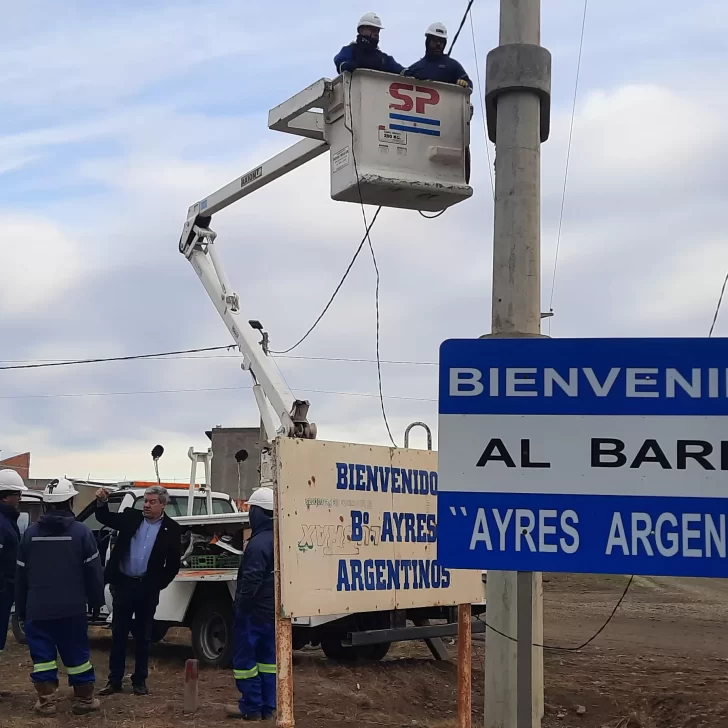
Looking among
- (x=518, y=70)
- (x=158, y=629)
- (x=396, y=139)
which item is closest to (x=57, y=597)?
(x=158, y=629)

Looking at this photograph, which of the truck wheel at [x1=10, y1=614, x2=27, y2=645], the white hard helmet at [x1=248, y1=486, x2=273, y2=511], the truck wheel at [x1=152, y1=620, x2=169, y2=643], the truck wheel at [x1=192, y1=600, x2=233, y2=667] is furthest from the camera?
the truck wheel at [x1=10, y1=614, x2=27, y2=645]

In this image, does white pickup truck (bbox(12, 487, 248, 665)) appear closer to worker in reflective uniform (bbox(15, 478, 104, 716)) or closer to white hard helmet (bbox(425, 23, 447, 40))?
worker in reflective uniform (bbox(15, 478, 104, 716))

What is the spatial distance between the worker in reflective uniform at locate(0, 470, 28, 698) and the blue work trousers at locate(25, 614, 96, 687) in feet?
3.15

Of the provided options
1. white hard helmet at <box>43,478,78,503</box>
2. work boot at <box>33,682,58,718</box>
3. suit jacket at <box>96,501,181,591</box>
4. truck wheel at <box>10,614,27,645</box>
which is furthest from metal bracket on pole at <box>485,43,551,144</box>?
truck wheel at <box>10,614,27,645</box>

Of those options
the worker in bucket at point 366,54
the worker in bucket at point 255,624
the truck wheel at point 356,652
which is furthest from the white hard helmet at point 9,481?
the worker in bucket at point 366,54

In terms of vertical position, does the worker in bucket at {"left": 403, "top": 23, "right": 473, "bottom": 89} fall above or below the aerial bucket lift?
above

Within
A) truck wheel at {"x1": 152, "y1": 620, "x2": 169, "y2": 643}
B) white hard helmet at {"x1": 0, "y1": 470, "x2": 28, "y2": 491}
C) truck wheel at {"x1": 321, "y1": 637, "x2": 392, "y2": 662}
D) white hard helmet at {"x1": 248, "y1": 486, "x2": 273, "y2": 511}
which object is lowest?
truck wheel at {"x1": 321, "y1": 637, "x2": 392, "y2": 662}

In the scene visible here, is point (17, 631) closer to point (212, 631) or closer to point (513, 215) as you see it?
point (212, 631)

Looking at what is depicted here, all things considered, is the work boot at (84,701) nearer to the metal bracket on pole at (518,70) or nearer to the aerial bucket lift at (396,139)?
the aerial bucket lift at (396,139)

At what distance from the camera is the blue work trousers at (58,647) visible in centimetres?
885

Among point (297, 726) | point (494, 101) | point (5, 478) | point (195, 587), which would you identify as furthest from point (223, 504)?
point (494, 101)

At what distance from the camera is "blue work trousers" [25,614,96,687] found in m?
8.85

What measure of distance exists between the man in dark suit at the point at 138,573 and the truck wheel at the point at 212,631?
4.84ft

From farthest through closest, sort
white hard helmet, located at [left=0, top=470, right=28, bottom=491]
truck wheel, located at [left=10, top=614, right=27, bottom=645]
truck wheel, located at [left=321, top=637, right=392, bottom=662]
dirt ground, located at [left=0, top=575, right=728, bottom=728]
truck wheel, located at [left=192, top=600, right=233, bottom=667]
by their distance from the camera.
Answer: truck wheel, located at [left=10, top=614, right=27, bottom=645] → truck wheel, located at [left=321, top=637, right=392, bottom=662] → truck wheel, located at [left=192, top=600, right=233, bottom=667] → white hard helmet, located at [left=0, top=470, right=28, bottom=491] → dirt ground, located at [left=0, top=575, right=728, bottom=728]
